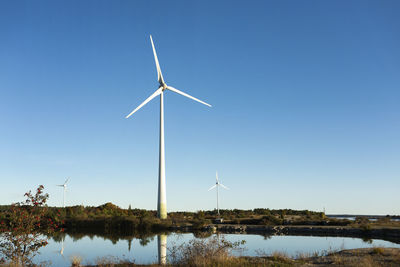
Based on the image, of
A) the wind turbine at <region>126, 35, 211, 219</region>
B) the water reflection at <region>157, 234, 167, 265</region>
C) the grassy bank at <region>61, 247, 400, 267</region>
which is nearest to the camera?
the grassy bank at <region>61, 247, 400, 267</region>

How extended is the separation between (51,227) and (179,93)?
37.0m

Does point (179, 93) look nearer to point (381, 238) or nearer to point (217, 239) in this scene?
point (381, 238)

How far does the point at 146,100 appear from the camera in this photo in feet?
148

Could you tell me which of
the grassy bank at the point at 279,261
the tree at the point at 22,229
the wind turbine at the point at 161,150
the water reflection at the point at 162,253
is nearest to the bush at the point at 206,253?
the grassy bank at the point at 279,261

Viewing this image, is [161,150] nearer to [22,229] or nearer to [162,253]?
[162,253]

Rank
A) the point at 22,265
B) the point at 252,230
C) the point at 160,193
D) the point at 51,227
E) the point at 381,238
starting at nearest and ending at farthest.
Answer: the point at 22,265
the point at 51,227
the point at 381,238
the point at 252,230
the point at 160,193

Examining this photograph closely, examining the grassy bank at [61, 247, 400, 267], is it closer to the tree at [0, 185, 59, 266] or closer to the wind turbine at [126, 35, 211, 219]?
the tree at [0, 185, 59, 266]

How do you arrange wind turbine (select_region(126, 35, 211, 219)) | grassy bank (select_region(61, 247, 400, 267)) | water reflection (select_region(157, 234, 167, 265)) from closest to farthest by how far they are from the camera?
grassy bank (select_region(61, 247, 400, 267)) → water reflection (select_region(157, 234, 167, 265)) → wind turbine (select_region(126, 35, 211, 219))

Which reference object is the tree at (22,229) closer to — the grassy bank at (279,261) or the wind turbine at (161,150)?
the grassy bank at (279,261)

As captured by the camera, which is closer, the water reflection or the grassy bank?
the grassy bank

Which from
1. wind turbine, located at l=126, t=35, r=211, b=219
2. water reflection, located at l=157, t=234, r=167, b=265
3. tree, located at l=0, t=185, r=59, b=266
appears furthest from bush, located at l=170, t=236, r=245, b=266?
wind turbine, located at l=126, t=35, r=211, b=219

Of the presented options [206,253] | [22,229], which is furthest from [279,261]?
[22,229]

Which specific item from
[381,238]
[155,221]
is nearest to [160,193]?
[155,221]

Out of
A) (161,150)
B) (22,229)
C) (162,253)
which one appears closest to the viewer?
(22,229)
